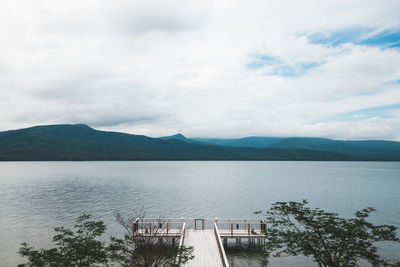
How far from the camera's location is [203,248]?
2522cm

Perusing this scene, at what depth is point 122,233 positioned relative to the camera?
116 ft

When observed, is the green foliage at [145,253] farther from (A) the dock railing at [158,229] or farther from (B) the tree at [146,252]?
(A) the dock railing at [158,229]

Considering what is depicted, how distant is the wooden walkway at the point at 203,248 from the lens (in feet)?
72.7

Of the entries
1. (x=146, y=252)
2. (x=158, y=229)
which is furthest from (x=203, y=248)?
(x=146, y=252)

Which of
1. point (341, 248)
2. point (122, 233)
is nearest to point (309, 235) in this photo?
point (341, 248)

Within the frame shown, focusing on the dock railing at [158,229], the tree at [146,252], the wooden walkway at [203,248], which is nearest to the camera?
the tree at [146,252]

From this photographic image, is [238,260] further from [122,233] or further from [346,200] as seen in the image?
[346,200]

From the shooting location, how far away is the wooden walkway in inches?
872

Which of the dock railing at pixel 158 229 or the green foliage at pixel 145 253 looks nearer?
the green foliage at pixel 145 253

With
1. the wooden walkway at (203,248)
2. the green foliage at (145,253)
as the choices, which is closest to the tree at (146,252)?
the green foliage at (145,253)

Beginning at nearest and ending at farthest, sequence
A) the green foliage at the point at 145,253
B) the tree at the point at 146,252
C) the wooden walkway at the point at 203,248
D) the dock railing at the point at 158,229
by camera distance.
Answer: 1. the green foliage at the point at 145,253
2. the tree at the point at 146,252
3. the wooden walkway at the point at 203,248
4. the dock railing at the point at 158,229

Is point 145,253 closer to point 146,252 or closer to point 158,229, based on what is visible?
point 146,252

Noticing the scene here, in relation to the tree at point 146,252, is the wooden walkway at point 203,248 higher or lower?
lower

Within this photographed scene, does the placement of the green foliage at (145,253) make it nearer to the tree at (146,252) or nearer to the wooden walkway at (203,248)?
the tree at (146,252)
